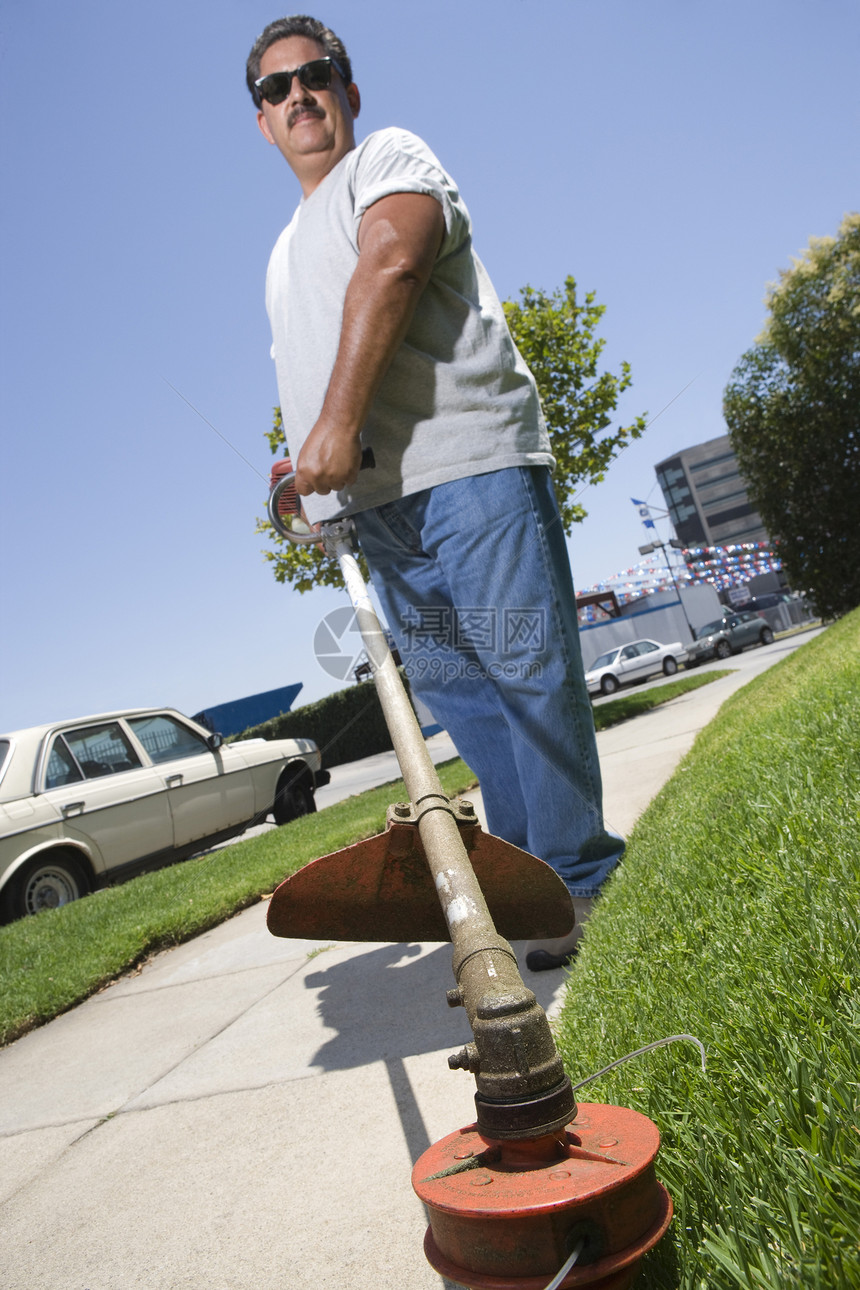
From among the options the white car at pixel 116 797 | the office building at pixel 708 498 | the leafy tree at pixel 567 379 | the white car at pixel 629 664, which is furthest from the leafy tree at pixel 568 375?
the office building at pixel 708 498

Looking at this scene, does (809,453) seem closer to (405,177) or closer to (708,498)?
(405,177)

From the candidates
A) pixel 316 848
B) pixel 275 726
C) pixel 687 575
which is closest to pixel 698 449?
pixel 687 575

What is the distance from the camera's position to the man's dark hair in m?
2.32

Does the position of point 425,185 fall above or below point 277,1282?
above

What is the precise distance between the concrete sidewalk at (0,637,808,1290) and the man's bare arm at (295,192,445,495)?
1.27 m

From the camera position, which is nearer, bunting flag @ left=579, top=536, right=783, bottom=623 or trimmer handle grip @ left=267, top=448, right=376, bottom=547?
trimmer handle grip @ left=267, top=448, right=376, bottom=547

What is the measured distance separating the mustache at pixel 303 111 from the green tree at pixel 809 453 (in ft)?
54.2

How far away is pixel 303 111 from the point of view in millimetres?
2320

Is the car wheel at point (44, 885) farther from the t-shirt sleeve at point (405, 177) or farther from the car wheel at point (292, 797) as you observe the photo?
the t-shirt sleeve at point (405, 177)

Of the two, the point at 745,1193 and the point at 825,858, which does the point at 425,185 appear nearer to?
the point at 825,858

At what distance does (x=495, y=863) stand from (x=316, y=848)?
4.10 metres

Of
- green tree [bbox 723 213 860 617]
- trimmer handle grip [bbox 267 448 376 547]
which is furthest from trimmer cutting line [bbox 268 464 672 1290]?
green tree [bbox 723 213 860 617]

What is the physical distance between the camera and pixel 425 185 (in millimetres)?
1954

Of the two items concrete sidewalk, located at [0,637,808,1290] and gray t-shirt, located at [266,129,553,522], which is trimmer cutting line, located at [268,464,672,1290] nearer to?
concrete sidewalk, located at [0,637,808,1290]
